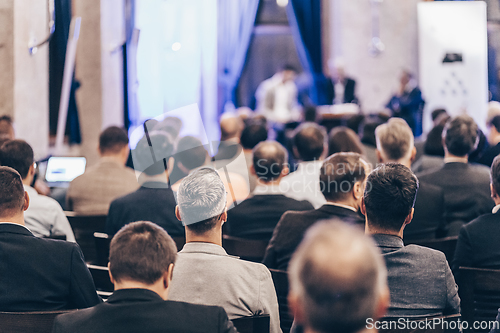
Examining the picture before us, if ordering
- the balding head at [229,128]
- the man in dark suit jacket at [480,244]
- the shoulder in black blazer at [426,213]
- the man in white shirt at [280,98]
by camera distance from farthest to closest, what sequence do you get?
1. the man in white shirt at [280,98]
2. the balding head at [229,128]
3. the shoulder in black blazer at [426,213]
4. the man in dark suit jacket at [480,244]

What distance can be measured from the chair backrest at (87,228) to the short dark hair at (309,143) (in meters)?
1.39

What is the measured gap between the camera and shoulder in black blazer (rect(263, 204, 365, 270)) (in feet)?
7.47

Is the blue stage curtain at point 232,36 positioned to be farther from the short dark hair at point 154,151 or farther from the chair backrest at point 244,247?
the chair backrest at point 244,247

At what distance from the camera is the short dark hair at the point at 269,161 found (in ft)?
9.76

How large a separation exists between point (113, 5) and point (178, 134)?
10.9 feet

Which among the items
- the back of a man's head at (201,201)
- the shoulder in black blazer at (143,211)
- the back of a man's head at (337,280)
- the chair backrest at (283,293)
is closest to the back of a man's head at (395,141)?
the shoulder in black blazer at (143,211)

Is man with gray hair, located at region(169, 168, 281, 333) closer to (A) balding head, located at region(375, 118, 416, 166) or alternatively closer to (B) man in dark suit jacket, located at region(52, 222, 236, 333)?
(B) man in dark suit jacket, located at region(52, 222, 236, 333)

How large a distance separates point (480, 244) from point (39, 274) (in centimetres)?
166

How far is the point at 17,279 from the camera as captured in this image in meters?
1.75

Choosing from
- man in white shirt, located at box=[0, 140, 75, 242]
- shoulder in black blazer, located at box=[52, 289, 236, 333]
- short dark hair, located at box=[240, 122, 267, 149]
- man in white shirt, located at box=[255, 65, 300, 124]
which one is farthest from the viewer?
man in white shirt, located at box=[255, 65, 300, 124]

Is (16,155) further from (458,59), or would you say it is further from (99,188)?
(458,59)

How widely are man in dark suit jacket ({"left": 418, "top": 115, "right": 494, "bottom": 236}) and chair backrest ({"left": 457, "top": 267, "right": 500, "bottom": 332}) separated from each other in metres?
1.01

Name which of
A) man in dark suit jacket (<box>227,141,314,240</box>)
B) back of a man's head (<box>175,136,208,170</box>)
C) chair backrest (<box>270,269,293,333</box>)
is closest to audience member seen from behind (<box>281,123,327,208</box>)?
man in dark suit jacket (<box>227,141,314,240</box>)

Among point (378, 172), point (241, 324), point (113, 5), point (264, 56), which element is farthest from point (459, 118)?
point (264, 56)
